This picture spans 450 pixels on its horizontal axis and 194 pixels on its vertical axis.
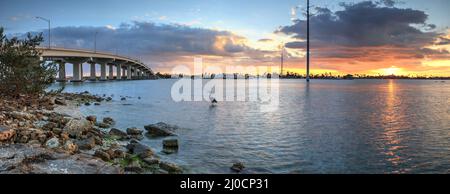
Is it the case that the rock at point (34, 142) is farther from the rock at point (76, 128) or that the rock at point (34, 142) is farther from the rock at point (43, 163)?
the rock at point (76, 128)

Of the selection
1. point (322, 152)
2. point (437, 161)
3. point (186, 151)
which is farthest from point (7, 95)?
point (437, 161)

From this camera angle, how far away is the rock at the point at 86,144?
513 inches

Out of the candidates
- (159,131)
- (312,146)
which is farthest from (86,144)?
(312,146)

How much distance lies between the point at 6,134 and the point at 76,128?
4.07 m

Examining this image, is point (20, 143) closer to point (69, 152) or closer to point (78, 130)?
point (69, 152)

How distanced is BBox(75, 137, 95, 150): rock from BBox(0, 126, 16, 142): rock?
2.28 m

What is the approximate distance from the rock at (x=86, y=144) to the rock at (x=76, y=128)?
4.37 feet

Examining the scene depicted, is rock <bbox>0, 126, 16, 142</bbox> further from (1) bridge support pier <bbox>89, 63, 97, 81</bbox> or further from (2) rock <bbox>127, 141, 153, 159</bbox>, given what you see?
(1) bridge support pier <bbox>89, 63, 97, 81</bbox>

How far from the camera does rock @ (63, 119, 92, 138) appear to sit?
592 inches

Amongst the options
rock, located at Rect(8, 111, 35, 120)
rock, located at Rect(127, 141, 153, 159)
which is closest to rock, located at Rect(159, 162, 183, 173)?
rock, located at Rect(127, 141, 153, 159)

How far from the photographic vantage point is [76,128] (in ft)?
50.8

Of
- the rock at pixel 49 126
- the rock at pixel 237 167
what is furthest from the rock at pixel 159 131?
the rock at pixel 237 167

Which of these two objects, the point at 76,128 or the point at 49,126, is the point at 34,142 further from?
the point at 49,126
